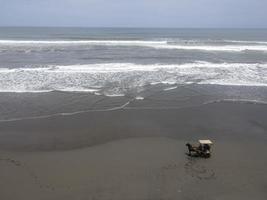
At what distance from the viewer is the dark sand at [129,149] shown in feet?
21.5

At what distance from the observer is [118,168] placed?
7.45 meters

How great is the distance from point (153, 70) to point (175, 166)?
13633mm

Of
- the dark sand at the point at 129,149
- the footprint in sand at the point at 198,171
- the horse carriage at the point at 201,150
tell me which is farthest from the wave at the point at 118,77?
the footprint in sand at the point at 198,171

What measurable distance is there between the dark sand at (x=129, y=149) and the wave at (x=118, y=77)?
199 centimetres

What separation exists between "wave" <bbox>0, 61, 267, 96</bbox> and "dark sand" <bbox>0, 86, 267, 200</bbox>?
199cm

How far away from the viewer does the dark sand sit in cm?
655

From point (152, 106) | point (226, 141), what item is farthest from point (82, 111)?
point (226, 141)

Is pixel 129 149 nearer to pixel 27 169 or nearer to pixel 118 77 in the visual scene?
pixel 27 169

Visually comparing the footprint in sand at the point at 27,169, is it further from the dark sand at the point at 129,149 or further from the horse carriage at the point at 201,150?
the horse carriage at the point at 201,150

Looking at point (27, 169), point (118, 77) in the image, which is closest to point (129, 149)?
point (27, 169)

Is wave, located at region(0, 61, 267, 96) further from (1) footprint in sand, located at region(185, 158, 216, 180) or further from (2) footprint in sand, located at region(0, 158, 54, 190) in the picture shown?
(1) footprint in sand, located at region(185, 158, 216, 180)

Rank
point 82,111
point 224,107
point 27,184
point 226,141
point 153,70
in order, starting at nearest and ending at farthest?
point 27,184, point 226,141, point 82,111, point 224,107, point 153,70

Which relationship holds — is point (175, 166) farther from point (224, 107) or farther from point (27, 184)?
point (224, 107)

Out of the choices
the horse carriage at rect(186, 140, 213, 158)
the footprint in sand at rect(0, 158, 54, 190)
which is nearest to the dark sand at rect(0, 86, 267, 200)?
the footprint in sand at rect(0, 158, 54, 190)
